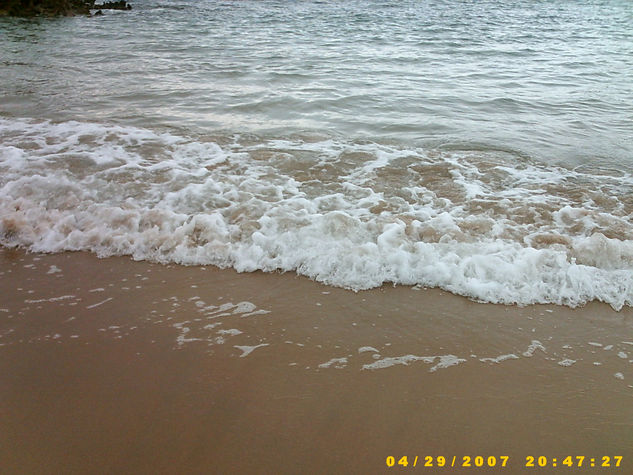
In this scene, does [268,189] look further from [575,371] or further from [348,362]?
[575,371]

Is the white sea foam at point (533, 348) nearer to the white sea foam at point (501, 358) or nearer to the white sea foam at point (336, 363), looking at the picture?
the white sea foam at point (501, 358)

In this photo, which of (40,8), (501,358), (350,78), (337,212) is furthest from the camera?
(40,8)

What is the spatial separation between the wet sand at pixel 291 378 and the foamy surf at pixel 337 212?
0.25m

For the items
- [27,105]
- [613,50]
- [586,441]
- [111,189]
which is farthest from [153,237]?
[613,50]

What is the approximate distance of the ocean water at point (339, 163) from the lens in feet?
10.9

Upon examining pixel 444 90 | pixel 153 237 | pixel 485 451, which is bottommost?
pixel 485 451

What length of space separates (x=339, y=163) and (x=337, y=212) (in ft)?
4.18

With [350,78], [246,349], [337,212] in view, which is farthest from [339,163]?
[350,78]

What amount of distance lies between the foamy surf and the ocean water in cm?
2

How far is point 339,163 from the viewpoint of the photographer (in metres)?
4.99

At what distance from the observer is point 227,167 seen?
4824 mm

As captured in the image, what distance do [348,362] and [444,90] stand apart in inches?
257

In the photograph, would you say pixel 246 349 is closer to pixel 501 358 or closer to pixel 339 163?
pixel 501 358

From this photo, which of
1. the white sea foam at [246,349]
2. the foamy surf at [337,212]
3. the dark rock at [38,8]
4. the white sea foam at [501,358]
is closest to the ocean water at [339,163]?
the foamy surf at [337,212]
